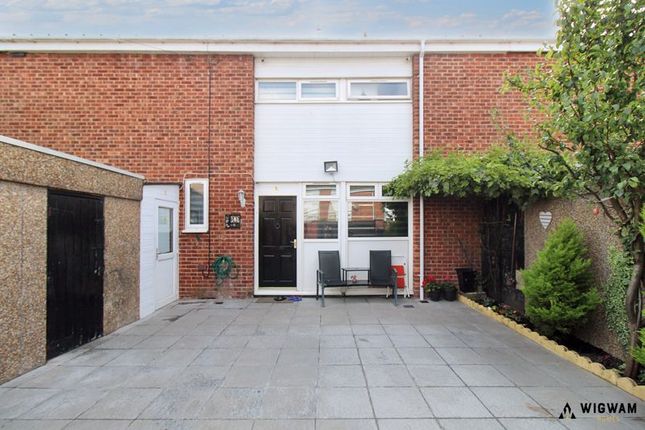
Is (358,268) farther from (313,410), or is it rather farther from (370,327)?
(313,410)

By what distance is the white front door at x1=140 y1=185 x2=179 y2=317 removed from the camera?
242 inches

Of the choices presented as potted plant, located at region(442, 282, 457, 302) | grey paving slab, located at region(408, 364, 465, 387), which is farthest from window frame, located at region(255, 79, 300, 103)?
grey paving slab, located at region(408, 364, 465, 387)

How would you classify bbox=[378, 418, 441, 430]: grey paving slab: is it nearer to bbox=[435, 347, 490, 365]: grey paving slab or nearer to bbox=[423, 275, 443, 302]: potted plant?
bbox=[435, 347, 490, 365]: grey paving slab

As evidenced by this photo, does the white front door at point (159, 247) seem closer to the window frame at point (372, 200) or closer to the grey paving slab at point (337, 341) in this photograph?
the grey paving slab at point (337, 341)

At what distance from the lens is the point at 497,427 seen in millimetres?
2781

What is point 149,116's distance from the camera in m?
7.48

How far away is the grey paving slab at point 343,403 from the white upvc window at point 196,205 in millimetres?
4934

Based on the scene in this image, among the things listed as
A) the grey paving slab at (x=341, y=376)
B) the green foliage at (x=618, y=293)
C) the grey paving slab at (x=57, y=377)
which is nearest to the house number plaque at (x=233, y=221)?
the grey paving slab at (x=57, y=377)

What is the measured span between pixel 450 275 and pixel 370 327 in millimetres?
2882

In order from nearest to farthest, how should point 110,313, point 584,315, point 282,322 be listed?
point 584,315
point 110,313
point 282,322

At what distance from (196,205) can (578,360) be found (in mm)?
6582

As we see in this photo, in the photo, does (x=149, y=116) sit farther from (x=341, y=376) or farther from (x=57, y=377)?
(x=341, y=376)

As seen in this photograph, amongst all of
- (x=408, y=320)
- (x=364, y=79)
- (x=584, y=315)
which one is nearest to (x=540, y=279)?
(x=584, y=315)

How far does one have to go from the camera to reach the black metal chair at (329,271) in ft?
22.7
